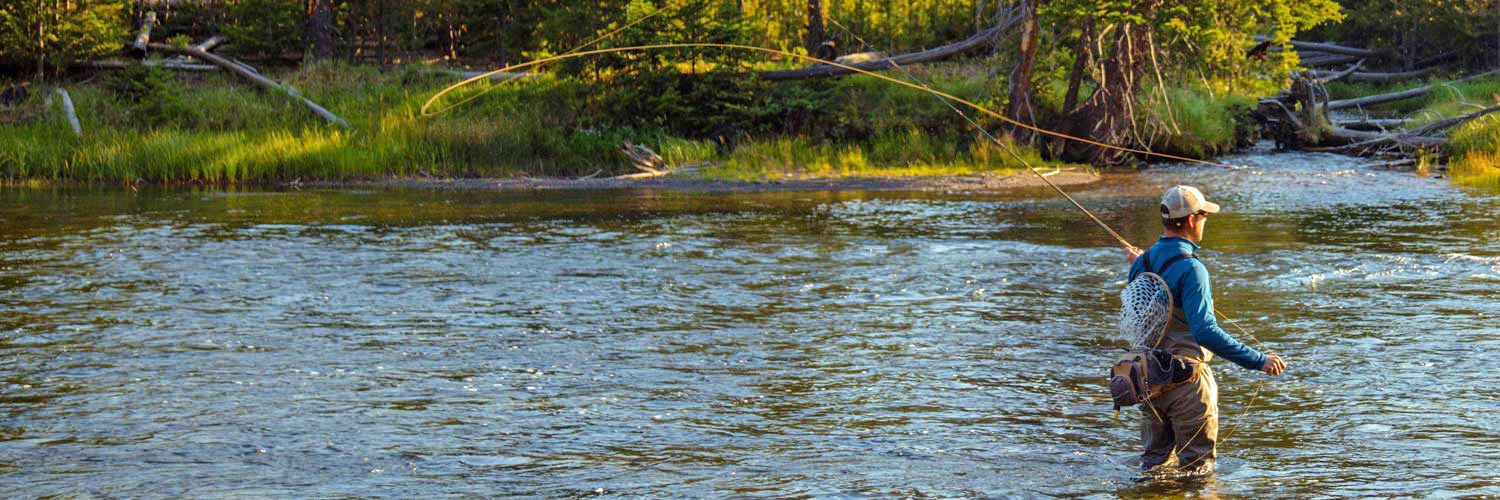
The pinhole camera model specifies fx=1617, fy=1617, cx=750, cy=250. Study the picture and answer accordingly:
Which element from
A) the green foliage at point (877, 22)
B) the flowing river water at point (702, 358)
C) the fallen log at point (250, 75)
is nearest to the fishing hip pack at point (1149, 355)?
the flowing river water at point (702, 358)

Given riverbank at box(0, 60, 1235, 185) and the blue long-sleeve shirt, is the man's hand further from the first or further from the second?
riverbank at box(0, 60, 1235, 185)

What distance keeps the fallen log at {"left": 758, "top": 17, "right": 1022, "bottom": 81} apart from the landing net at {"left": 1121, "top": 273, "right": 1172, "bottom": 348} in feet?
64.0

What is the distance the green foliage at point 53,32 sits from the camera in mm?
28688

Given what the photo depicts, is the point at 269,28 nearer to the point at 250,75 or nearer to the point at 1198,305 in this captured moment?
the point at 250,75

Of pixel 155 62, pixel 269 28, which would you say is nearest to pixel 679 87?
pixel 269 28

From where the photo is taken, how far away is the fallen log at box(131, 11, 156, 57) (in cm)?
3017

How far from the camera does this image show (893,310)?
38.4 feet

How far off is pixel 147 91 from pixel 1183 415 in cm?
2480

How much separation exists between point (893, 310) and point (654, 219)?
25.3ft

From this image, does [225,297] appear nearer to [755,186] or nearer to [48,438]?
[48,438]

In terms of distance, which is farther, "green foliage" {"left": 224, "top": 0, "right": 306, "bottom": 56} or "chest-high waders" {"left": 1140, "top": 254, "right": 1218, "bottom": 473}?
"green foliage" {"left": 224, "top": 0, "right": 306, "bottom": 56}

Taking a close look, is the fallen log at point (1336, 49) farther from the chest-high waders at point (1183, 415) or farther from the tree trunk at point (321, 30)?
the chest-high waders at point (1183, 415)

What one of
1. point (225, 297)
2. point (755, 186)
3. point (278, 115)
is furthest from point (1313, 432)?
point (278, 115)

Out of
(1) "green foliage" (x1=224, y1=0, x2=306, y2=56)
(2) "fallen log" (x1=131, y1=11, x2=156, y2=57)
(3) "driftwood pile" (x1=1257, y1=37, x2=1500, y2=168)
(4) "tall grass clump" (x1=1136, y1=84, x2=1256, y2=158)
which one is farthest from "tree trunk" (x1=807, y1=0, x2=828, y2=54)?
(2) "fallen log" (x1=131, y1=11, x2=156, y2=57)
